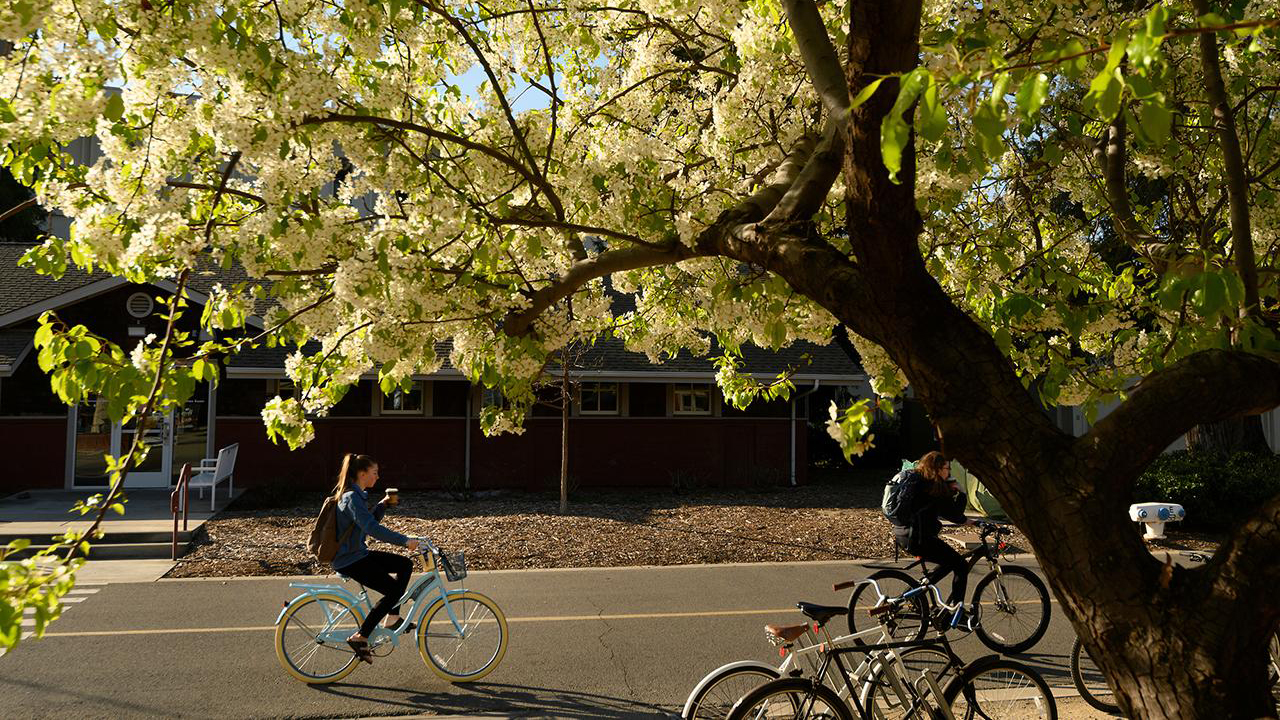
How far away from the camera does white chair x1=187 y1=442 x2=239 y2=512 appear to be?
16.2m

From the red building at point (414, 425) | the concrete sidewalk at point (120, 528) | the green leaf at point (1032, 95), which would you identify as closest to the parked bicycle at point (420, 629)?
the concrete sidewalk at point (120, 528)

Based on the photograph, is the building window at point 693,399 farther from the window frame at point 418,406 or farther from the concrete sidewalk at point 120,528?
the concrete sidewalk at point 120,528

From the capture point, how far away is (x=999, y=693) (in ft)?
18.4

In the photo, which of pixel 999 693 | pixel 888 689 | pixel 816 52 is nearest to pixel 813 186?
pixel 816 52

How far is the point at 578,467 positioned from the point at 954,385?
56.2 ft

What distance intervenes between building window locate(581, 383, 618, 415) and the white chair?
7.48 meters

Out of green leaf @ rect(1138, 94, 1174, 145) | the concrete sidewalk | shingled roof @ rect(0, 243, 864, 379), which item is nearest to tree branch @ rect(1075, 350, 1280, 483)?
green leaf @ rect(1138, 94, 1174, 145)

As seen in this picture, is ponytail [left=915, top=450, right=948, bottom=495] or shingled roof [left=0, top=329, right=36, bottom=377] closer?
ponytail [left=915, top=450, right=948, bottom=495]

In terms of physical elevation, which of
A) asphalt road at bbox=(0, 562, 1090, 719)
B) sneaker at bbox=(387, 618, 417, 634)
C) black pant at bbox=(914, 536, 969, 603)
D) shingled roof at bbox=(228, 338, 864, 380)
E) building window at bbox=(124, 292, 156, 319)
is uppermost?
building window at bbox=(124, 292, 156, 319)

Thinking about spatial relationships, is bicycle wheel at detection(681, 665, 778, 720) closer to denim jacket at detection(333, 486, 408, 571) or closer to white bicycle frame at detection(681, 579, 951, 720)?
white bicycle frame at detection(681, 579, 951, 720)

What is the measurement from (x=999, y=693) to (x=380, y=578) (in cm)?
477

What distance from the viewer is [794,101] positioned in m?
8.10

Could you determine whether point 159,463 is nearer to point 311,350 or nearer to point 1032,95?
point 311,350

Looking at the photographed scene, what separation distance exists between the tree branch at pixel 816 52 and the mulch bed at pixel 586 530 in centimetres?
872
